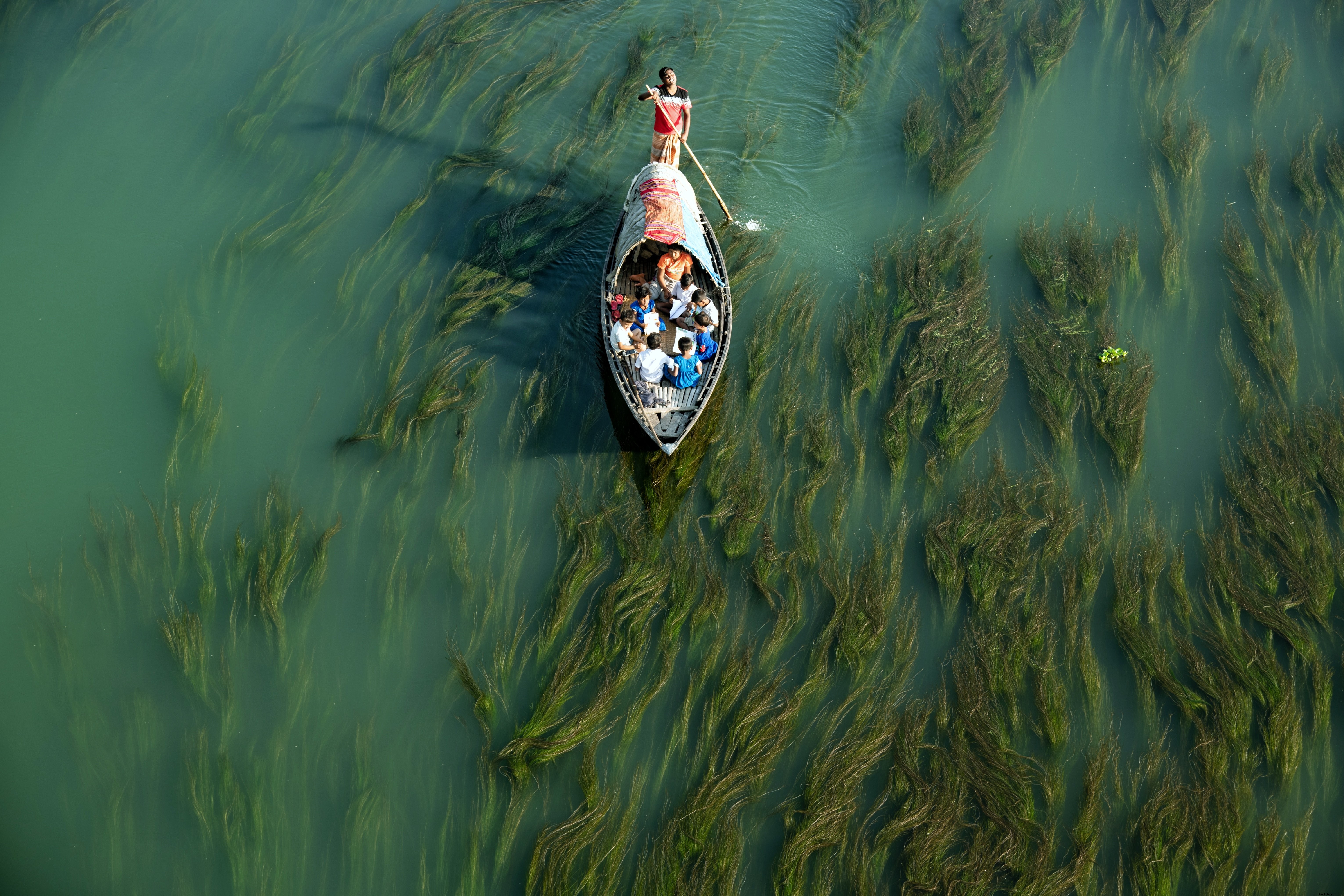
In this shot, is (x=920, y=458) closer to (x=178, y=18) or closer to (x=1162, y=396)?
(x=1162, y=396)

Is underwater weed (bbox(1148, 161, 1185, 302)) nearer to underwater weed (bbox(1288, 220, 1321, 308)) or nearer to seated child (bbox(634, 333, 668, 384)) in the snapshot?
underwater weed (bbox(1288, 220, 1321, 308))

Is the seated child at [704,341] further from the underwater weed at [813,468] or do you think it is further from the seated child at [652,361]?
the underwater weed at [813,468]

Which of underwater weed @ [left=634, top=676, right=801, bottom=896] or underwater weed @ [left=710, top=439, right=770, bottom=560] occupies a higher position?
underwater weed @ [left=710, top=439, right=770, bottom=560]

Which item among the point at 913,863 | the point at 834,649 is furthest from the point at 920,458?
the point at 913,863

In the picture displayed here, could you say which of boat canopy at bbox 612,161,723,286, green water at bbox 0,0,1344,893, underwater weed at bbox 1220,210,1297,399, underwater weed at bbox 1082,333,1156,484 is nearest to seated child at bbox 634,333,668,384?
green water at bbox 0,0,1344,893

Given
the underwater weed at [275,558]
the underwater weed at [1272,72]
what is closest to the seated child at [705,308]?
the underwater weed at [275,558]

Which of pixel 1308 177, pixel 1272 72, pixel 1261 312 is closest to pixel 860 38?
pixel 1272 72

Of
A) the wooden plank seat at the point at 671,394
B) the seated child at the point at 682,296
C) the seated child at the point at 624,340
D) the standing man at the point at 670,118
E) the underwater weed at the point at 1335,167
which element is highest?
the underwater weed at the point at 1335,167
